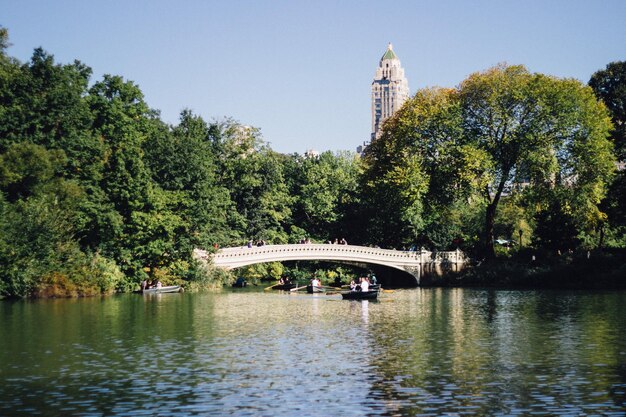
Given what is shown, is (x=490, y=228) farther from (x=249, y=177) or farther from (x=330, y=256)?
(x=249, y=177)

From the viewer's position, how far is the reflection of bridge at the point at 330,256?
219 ft

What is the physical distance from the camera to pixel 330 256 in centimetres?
7038

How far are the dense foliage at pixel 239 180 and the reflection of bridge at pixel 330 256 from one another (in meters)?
1.76

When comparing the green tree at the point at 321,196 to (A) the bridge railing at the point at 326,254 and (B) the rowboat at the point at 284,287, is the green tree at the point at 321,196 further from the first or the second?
(B) the rowboat at the point at 284,287

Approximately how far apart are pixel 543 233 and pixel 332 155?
105 ft

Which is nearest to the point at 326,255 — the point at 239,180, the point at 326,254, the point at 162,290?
the point at 326,254

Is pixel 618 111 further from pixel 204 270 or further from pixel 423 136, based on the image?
pixel 204 270

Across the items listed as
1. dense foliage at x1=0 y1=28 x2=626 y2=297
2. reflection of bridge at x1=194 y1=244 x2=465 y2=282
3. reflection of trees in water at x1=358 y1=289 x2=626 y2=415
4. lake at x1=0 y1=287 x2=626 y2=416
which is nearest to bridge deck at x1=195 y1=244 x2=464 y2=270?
reflection of bridge at x1=194 y1=244 x2=465 y2=282

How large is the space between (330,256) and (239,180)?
1569 centimetres

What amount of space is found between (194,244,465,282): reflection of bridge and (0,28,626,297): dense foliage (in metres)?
1.76

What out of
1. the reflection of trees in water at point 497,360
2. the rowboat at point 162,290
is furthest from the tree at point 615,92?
the rowboat at point 162,290

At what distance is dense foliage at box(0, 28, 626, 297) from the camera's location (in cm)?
5634

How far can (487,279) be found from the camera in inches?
2837

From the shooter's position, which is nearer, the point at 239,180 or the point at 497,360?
the point at 497,360
